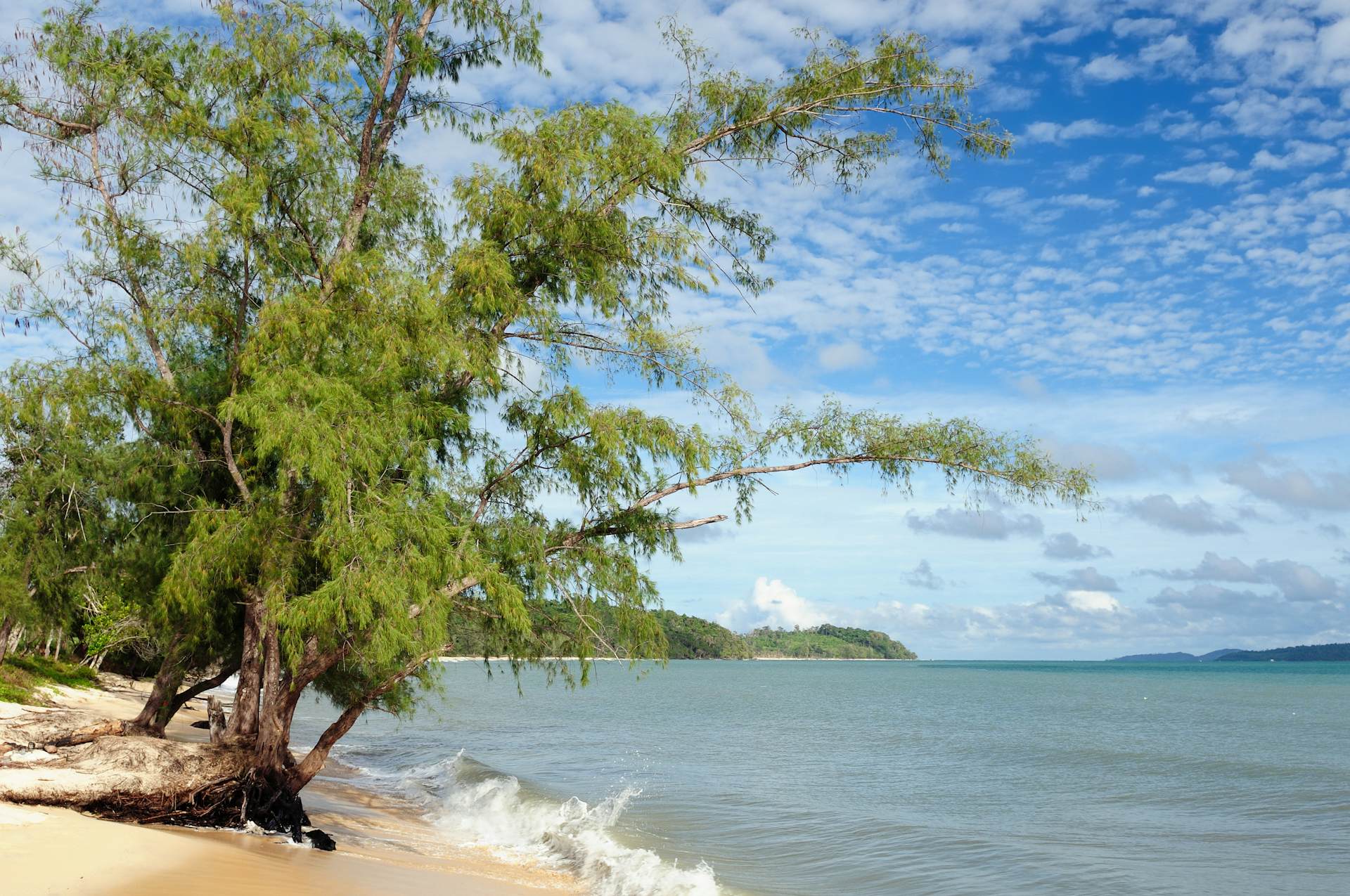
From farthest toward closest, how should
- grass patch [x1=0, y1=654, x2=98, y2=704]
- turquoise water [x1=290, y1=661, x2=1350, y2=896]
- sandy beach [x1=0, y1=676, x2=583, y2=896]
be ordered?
grass patch [x1=0, y1=654, x2=98, y2=704]
turquoise water [x1=290, y1=661, x2=1350, y2=896]
sandy beach [x1=0, y1=676, x2=583, y2=896]

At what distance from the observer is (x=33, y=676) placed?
96.1 ft

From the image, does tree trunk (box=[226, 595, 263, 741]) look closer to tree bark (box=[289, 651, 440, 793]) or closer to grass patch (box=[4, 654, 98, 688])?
tree bark (box=[289, 651, 440, 793])

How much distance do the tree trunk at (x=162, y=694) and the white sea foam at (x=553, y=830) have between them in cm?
516

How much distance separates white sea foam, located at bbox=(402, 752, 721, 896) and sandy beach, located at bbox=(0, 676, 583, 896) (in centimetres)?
69

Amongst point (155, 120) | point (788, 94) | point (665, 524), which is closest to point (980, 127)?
point (788, 94)

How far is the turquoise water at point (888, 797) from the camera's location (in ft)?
48.8

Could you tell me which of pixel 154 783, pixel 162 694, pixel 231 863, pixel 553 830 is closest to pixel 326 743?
pixel 154 783

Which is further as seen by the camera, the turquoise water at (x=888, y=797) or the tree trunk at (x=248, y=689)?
the turquoise water at (x=888, y=797)

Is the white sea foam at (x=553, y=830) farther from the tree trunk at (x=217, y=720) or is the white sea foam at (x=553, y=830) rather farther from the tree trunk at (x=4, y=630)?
the tree trunk at (x=4, y=630)

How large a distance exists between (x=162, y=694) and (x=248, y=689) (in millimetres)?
4674

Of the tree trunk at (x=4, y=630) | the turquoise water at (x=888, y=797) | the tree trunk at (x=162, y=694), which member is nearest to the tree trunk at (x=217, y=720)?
the tree trunk at (x=162, y=694)

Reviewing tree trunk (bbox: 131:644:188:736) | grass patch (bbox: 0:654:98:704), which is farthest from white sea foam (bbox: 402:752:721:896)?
grass patch (bbox: 0:654:98:704)

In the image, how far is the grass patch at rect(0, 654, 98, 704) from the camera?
2366 cm

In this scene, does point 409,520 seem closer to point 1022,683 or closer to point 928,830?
point 928,830
